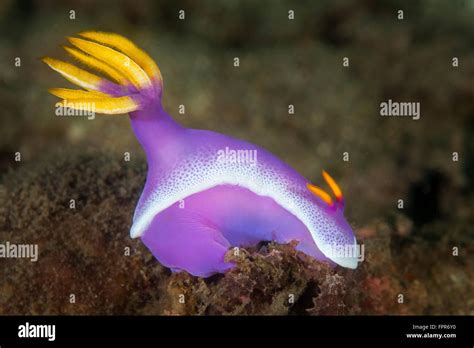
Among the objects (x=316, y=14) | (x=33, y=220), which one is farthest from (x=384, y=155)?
(x=33, y=220)

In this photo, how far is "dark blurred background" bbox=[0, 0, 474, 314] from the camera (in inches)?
170

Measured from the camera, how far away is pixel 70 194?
260 centimetres

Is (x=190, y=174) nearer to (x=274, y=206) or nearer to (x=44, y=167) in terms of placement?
(x=274, y=206)

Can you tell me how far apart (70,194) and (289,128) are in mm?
2715

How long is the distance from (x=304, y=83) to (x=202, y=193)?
10.5 ft
